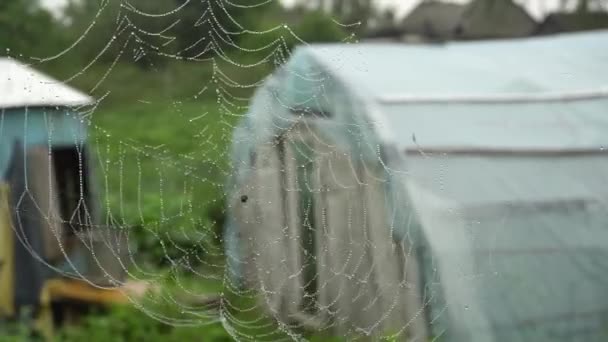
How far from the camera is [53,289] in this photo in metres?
2.68

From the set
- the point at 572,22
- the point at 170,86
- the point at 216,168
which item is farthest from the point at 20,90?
the point at 572,22

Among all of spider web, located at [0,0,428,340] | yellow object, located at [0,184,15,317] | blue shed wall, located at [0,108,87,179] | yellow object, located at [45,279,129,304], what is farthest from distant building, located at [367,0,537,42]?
yellow object, located at [0,184,15,317]

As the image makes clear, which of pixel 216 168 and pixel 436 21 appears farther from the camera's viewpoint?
pixel 436 21

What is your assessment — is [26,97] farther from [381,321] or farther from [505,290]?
[505,290]

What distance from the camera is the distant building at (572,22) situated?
2.49 meters

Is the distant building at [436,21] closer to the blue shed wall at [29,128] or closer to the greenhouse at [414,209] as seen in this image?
the greenhouse at [414,209]

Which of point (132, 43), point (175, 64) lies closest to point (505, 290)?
point (175, 64)

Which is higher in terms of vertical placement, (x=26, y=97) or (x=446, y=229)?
(x=26, y=97)

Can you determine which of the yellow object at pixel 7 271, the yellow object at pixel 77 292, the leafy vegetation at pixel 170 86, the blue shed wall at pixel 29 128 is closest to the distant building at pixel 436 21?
the leafy vegetation at pixel 170 86

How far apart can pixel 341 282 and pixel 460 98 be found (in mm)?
513

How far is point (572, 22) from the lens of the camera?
2562 mm

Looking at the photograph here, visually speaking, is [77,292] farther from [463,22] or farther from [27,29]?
[463,22]

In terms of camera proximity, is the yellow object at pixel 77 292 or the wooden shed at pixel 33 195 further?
the yellow object at pixel 77 292

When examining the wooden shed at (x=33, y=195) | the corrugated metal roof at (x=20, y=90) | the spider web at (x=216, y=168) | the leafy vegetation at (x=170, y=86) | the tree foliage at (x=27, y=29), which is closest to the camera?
the spider web at (x=216, y=168)
